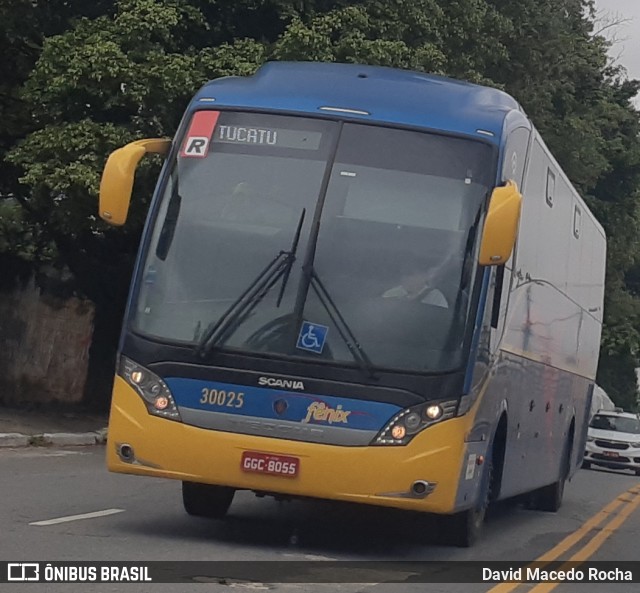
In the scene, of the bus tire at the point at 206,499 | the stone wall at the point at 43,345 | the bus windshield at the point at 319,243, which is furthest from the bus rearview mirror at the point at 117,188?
the stone wall at the point at 43,345

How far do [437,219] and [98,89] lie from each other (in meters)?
10.4


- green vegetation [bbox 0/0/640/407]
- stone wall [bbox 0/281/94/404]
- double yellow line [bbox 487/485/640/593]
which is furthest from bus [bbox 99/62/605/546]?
stone wall [bbox 0/281/94/404]

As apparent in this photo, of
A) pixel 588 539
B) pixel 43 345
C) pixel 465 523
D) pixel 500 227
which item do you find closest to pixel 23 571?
pixel 500 227

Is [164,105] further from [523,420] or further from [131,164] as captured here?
[131,164]

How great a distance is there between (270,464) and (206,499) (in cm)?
238

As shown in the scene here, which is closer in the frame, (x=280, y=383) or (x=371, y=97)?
(x=280, y=383)

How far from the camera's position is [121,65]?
745 inches

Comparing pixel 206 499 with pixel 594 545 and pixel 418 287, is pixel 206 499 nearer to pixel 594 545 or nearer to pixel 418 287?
pixel 418 287

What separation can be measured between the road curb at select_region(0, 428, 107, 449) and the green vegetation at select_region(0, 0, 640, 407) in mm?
3110

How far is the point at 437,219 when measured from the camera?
32.6 feet

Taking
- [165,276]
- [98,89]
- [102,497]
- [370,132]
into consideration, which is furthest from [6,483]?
[98,89]

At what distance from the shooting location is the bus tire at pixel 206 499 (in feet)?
38.3

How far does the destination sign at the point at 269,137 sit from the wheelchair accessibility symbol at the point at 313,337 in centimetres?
141

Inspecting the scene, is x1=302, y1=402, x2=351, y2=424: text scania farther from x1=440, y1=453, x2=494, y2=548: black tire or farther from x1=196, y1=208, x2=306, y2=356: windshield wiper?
x1=440, y1=453, x2=494, y2=548: black tire
